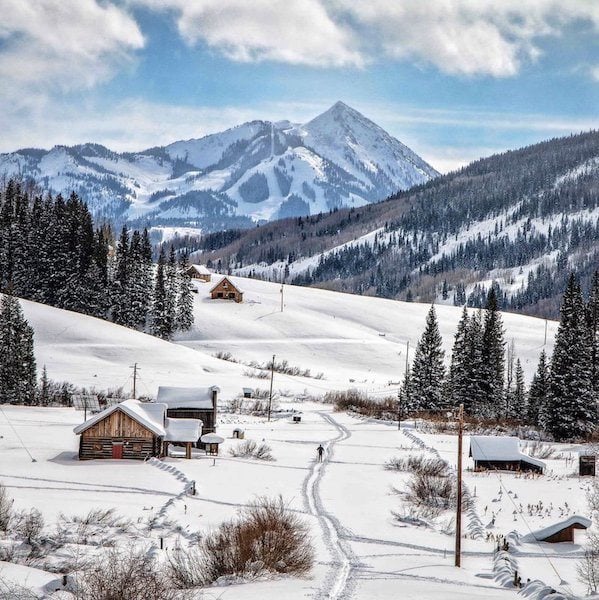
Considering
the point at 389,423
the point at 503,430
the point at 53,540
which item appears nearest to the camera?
the point at 53,540

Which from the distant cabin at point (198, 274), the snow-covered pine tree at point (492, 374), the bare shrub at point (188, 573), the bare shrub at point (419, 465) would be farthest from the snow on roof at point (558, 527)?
the distant cabin at point (198, 274)

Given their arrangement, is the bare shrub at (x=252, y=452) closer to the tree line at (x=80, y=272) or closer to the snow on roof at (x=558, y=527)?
the snow on roof at (x=558, y=527)

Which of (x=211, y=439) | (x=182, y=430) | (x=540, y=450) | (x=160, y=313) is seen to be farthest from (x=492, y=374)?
(x=160, y=313)

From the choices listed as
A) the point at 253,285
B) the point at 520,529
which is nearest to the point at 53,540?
the point at 520,529

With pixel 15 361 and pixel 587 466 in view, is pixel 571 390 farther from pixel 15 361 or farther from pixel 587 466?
pixel 15 361

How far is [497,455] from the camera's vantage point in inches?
1817

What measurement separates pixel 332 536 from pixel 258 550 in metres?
8.01

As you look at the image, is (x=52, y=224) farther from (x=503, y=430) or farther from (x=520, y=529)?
(x=520, y=529)

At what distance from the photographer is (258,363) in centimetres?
10344

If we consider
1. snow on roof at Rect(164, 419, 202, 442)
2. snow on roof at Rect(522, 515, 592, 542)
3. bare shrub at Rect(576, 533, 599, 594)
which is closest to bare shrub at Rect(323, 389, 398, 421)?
snow on roof at Rect(164, 419, 202, 442)

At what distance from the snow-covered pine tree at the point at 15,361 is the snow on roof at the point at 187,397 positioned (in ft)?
72.6

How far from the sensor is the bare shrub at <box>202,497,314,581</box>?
1952 cm

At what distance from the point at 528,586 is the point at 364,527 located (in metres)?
10.6

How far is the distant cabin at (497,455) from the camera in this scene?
151ft
